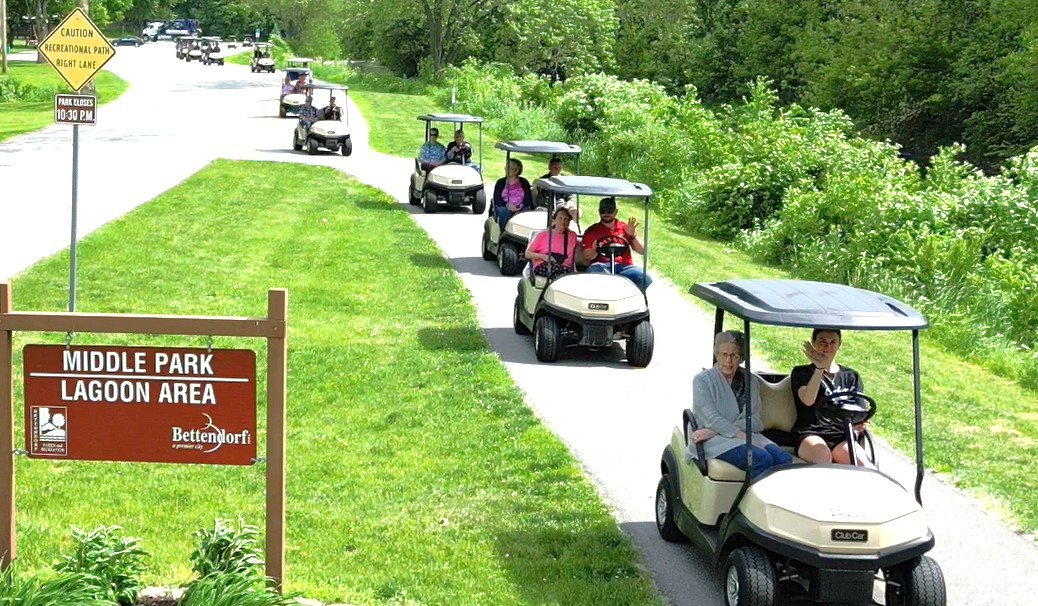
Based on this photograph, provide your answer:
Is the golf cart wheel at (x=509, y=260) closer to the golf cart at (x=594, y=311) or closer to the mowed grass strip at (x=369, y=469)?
the mowed grass strip at (x=369, y=469)

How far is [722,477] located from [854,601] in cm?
95

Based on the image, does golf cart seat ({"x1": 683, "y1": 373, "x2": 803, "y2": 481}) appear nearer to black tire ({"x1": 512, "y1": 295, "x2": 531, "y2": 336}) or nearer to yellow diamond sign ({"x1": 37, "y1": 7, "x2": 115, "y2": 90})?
black tire ({"x1": 512, "y1": 295, "x2": 531, "y2": 336})

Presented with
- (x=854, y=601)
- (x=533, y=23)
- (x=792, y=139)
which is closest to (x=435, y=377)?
(x=854, y=601)

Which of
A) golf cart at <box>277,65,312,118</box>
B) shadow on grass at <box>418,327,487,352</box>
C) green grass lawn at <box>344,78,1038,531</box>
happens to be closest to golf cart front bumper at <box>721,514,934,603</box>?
green grass lawn at <box>344,78,1038,531</box>

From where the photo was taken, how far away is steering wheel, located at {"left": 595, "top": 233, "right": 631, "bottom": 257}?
13.7 m

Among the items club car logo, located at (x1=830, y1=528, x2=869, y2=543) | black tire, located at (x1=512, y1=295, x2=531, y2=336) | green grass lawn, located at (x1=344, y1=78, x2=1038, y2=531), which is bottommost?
green grass lawn, located at (x1=344, y1=78, x2=1038, y2=531)

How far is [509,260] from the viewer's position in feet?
58.8

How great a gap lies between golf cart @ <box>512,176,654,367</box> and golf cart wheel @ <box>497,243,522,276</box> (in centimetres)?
482

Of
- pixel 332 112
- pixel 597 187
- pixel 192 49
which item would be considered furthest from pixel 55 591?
pixel 192 49

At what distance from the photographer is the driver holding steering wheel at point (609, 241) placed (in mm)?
13523

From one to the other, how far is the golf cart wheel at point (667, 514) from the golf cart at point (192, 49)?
80498 millimetres

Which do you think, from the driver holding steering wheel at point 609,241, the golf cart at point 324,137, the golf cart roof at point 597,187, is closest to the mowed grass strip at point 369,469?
the driver holding steering wheel at point 609,241

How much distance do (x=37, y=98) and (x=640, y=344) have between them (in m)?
42.9

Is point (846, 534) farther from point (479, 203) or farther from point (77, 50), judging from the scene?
point (479, 203)
